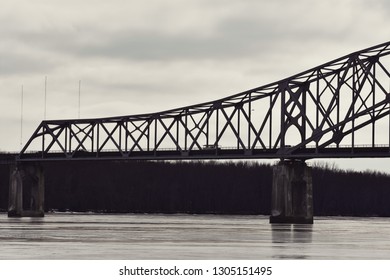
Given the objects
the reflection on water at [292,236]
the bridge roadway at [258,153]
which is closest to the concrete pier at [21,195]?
the bridge roadway at [258,153]

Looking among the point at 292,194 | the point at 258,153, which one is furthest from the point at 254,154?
the point at 292,194

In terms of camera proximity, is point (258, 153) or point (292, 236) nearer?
point (292, 236)

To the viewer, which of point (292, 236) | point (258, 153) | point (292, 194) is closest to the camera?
point (292, 236)

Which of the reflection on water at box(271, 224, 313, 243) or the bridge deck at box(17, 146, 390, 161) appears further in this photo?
the bridge deck at box(17, 146, 390, 161)

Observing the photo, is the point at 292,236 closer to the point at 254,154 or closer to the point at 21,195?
the point at 254,154

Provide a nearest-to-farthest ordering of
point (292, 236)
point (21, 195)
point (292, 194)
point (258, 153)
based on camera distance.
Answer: point (292, 236)
point (292, 194)
point (258, 153)
point (21, 195)

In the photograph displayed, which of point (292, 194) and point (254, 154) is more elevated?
point (254, 154)

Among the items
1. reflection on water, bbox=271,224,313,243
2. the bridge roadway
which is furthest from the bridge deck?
reflection on water, bbox=271,224,313,243

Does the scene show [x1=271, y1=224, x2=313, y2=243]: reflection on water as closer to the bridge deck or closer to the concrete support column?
the concrete support column

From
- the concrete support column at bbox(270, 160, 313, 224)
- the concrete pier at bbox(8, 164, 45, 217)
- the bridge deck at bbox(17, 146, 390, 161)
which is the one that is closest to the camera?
the concrete support column at bbox(270, 160, 313, 224)

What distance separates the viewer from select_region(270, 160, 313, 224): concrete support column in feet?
511

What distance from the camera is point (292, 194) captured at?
520ft
